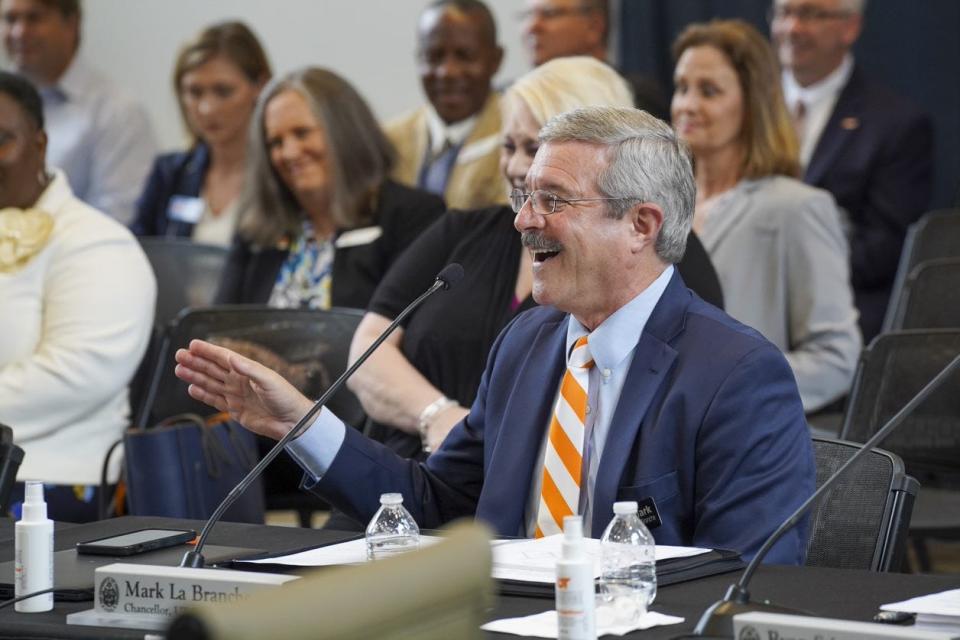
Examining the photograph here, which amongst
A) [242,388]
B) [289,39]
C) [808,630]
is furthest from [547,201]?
[289,39]

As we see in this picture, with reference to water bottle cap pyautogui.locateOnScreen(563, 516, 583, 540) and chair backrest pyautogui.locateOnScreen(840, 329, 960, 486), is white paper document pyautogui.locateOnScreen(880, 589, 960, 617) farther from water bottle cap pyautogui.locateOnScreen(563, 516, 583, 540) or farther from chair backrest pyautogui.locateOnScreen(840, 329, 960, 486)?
chair backrest pyautogui.locateOnScreen(840, 329, 960, 486)

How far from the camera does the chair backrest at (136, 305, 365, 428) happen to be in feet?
11.1

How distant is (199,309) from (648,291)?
1.61 m

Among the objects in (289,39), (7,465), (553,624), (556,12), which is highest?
(289,39)

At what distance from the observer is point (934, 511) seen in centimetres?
326

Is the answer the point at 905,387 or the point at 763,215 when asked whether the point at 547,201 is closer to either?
the point at 905,387

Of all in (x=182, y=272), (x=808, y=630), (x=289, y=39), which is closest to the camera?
(x=808, y=630)

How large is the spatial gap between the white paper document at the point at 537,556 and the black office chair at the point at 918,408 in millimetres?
1227

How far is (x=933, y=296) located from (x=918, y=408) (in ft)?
2.10

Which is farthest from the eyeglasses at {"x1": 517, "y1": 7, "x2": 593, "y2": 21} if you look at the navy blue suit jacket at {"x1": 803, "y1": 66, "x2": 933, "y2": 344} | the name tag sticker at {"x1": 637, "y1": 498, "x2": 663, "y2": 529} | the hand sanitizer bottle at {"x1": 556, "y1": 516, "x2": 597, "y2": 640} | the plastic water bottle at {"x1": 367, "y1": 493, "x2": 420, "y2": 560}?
the hand sanitizer bottle at {"x1": 556, "y1": 516, "x2": 597, "y2": 640}

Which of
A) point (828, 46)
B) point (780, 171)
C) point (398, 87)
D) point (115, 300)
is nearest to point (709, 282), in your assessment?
point (780, 171)

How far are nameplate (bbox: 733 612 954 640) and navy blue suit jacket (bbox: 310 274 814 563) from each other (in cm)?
57

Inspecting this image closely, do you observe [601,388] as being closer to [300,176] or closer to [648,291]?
[648,291]

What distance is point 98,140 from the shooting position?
5945 millimetres
